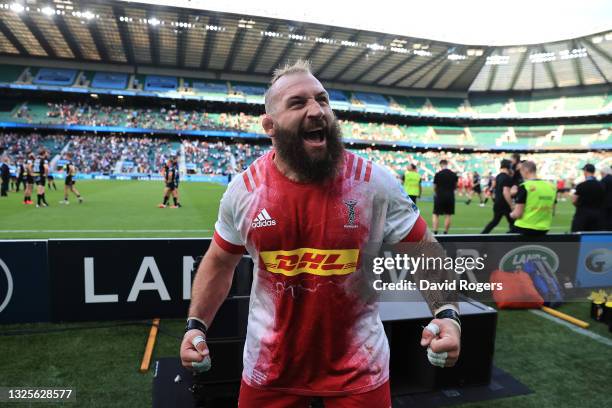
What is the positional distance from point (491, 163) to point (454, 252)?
54.6 metres

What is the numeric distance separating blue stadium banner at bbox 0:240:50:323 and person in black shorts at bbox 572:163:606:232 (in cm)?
954

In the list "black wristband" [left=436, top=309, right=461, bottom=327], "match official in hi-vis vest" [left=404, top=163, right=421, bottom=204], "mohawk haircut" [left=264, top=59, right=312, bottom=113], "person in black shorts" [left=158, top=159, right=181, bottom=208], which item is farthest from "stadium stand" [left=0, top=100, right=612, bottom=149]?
"black wristband" [left=436, top=309, right=461, bottom=327]

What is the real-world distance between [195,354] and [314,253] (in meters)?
0.71

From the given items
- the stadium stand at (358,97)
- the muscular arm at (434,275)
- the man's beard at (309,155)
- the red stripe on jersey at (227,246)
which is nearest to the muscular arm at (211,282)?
the red stripe on jersey at (227,246)

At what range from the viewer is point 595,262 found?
24.3 feet

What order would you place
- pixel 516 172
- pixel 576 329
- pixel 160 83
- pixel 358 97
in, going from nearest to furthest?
pixel 576 329 < pixel 516 172 < pixel 160 83 < pixel 358 97

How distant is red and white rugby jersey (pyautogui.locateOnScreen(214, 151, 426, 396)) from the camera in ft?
6.04

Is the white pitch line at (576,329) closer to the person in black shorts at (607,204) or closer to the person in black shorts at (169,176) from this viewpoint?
the person in black shorts at (607,204)

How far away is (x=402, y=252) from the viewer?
7.03 ft

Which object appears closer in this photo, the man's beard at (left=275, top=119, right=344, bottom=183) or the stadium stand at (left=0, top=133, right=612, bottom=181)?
the man's beard at (left=275, top=119, right=344, bottom=183)

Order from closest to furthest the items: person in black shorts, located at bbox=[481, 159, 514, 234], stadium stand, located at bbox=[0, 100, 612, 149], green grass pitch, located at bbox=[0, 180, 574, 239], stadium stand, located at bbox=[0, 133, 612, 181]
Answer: person in black shorts, located at bbox=[481, 159, 514, 234] < green grass pitch, located at bbox=[0, 180, 574, 239] < stadium stand, located at bbox=[0, 133, 612, 181] < stadium stand, located at bbox=[0, 100, 612, 149]

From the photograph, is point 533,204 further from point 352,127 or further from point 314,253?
point 352,127

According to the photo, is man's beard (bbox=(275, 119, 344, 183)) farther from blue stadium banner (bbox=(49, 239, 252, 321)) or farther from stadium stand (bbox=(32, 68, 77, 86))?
stadium stand (bbox=(32, 68, 77, 86))

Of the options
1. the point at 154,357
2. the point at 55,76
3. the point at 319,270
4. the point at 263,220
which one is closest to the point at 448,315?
the point at 319,270
